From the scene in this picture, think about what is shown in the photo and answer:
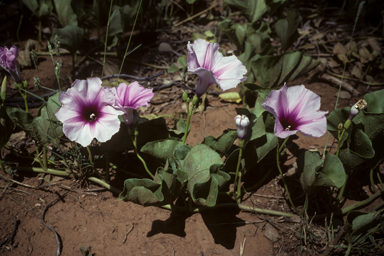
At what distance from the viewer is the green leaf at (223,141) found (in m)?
1.85

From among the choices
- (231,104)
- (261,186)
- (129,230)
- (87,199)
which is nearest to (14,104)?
(87,199)

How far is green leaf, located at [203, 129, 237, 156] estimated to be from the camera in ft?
6.07

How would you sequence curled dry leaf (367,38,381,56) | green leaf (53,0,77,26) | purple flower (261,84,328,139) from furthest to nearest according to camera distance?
curled dry leaf (367,38,381,56), green leaf (53,0,77,26), purple flower (261,84,328,139)

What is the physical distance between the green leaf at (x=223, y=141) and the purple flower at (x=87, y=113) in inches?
24.0

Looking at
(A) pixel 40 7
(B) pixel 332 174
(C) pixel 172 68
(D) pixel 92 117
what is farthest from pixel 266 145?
(A) pixel 40 7

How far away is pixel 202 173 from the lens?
1.70m

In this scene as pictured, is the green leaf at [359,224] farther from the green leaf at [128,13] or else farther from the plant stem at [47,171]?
the green leaf at [128,13]

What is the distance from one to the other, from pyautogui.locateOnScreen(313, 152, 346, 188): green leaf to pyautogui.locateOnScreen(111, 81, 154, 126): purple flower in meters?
1.03

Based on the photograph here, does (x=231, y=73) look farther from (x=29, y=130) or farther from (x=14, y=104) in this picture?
(x=14, y=104)

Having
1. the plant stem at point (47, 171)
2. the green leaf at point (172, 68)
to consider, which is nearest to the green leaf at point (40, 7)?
the green leaf at point (172, 68)

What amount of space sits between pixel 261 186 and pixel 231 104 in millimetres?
896

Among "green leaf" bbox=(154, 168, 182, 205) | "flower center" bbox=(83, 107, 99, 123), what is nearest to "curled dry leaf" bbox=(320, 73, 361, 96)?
"green leaf" bbox=(154, 168, 182, 205)

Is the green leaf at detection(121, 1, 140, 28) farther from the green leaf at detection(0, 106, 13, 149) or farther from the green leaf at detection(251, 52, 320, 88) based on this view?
the green leaf at detection(0, 106, 13, 149)

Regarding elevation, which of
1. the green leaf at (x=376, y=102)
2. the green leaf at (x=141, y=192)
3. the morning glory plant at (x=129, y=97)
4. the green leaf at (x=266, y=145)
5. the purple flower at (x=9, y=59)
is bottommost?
the green leaf at (x=266, y=145)
